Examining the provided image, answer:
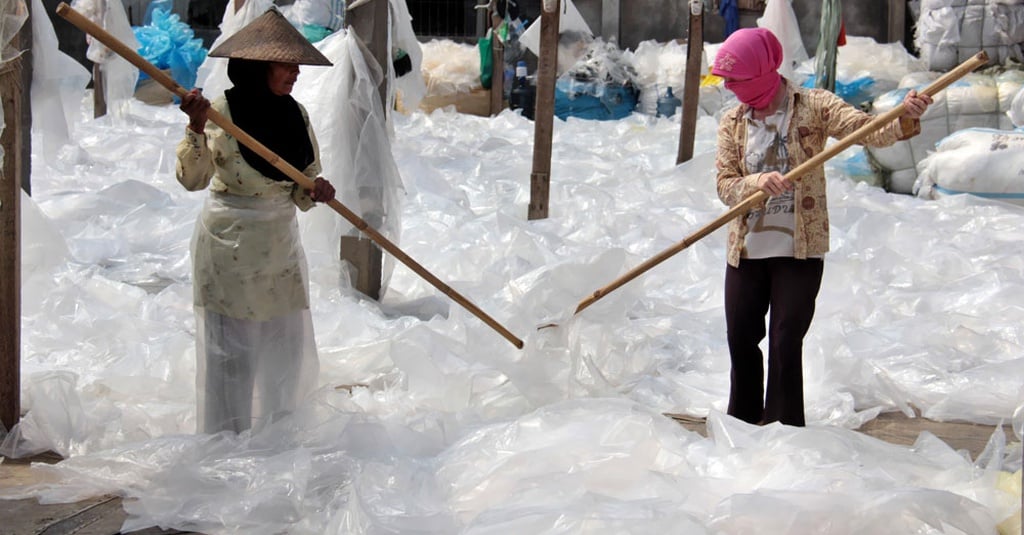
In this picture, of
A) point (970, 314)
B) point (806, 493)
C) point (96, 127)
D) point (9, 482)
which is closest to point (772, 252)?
point (806, 493)

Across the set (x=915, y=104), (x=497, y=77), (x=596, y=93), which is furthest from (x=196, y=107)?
(x=497, y=77)

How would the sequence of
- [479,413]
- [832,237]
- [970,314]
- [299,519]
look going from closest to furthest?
[299,519] → [479,413] → [970,314] → [832,237]

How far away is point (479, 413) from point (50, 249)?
8.70ft

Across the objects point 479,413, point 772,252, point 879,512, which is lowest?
point 479,413

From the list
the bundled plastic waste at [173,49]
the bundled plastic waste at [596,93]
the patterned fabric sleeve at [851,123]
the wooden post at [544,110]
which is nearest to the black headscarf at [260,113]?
the patterned fabric sleeve at [851,123]

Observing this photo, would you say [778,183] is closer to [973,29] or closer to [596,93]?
[973,29]

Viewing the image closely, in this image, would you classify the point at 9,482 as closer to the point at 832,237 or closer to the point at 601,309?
the point at 601,309

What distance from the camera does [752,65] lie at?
338cm

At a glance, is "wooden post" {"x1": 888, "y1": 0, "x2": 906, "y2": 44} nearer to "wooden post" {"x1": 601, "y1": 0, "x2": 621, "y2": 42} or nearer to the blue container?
the blue container

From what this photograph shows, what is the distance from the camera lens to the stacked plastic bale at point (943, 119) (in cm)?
819

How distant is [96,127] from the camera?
33.1 ft

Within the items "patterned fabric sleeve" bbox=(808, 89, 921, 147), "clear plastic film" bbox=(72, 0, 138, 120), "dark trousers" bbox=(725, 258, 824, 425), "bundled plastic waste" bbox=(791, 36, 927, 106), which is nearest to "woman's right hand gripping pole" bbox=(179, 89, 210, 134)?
"dark trousers" bbox=(725, 258, 824, 425)

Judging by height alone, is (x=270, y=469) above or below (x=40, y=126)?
below

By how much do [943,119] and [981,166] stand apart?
1320mm
